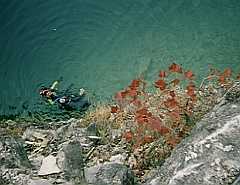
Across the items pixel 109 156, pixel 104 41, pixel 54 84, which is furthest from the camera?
pixel 104 41

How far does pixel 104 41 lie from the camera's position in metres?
5.41

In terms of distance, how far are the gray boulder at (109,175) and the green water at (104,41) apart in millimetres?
1785

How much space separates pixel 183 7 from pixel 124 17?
737 millimetres

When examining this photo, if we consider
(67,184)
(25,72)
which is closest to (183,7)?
(25,72)

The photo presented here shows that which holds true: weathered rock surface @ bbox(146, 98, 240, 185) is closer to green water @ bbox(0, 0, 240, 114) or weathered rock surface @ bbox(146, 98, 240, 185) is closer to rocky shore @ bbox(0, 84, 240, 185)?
rocky shore @ bbox(0, 84, 240, 185)

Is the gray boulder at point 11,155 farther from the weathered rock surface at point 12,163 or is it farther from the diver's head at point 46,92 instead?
the diver's head at point 46,92

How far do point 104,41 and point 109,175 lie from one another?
280cm

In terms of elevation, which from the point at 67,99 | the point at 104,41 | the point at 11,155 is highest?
the point at 104,41

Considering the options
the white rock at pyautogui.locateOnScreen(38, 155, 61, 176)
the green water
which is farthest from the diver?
the white rock at pyautogui.locateOnScreen(38, 155, 61, 176)

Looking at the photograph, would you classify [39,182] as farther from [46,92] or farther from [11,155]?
[46,92]

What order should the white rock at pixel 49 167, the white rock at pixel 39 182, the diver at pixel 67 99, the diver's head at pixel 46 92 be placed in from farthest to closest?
1. the diver's head at pixel 46 92
2. the diver at pixel 67 99
3. the white rock at pixel 49 167
4. the white rock at pixel 39 182

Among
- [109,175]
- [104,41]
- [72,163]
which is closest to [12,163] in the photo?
[72,163]

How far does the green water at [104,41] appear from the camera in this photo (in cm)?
492

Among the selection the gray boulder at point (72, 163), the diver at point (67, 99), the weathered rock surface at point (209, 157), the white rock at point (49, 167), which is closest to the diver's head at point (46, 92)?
the diver at point (67, 99)
